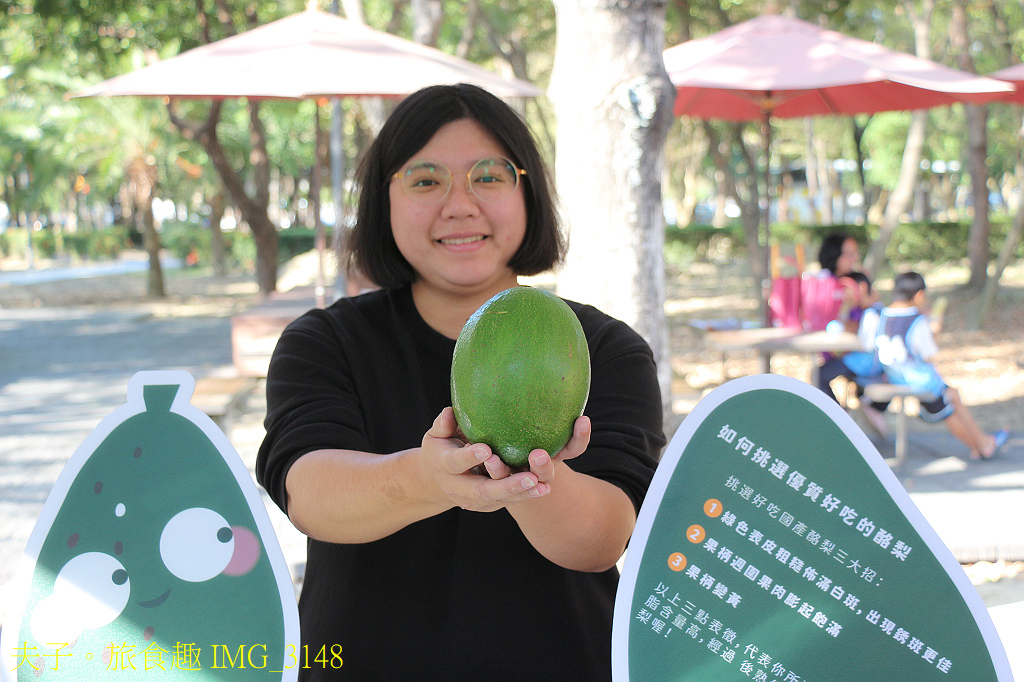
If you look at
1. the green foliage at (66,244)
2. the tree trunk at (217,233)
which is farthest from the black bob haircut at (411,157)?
the green foliage at (66,244)

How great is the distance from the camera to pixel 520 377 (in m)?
1.20

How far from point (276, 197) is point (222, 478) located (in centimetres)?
5820

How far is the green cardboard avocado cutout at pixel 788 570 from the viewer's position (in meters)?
1.38

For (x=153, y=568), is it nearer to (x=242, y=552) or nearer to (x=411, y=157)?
(x=242, y=552)

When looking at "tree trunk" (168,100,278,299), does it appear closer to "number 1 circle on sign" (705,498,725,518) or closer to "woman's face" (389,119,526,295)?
"woman's face" (389,119,526,295)

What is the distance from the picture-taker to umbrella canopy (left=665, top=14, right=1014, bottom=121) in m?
5.98

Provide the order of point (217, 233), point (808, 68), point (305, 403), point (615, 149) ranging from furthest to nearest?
point (217, 233), point (808, 68), point (615, 149), point (305, 403)

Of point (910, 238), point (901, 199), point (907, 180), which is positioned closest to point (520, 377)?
point (901, 199)

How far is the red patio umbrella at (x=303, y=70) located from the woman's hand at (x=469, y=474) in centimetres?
483

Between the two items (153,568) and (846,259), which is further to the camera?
(846,259)

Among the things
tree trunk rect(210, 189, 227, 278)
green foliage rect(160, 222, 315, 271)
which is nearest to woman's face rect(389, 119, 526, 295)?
tree trunk rect(210, 189, 227, 278)

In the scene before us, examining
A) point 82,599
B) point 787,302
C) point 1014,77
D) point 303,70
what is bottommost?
point 787,302

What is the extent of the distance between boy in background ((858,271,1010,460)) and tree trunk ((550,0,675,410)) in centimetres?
291

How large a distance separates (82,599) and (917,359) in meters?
5.91
